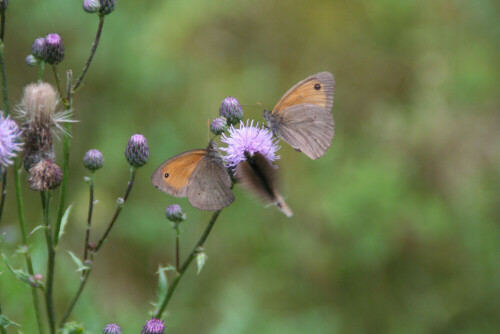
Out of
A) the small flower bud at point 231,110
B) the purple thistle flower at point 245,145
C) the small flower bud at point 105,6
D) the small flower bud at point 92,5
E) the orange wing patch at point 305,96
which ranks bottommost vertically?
the purple thistle flower at point 245,145

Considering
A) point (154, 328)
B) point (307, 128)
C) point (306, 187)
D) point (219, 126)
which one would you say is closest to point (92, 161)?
point (219, 126)

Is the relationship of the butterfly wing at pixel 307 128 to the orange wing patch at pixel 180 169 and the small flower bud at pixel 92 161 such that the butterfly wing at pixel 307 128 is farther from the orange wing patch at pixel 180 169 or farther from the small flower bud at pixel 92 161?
the small flower bud at pixel 92 161

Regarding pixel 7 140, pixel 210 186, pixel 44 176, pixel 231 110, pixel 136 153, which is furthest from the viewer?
pixel 231 110

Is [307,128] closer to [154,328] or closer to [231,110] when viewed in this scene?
[231,110]

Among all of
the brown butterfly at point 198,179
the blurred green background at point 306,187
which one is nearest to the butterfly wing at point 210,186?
the brown butterfly at point 198,179

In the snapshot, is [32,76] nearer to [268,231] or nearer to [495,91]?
[268,231]

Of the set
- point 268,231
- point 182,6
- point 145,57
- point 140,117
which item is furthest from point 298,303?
point 182,6
